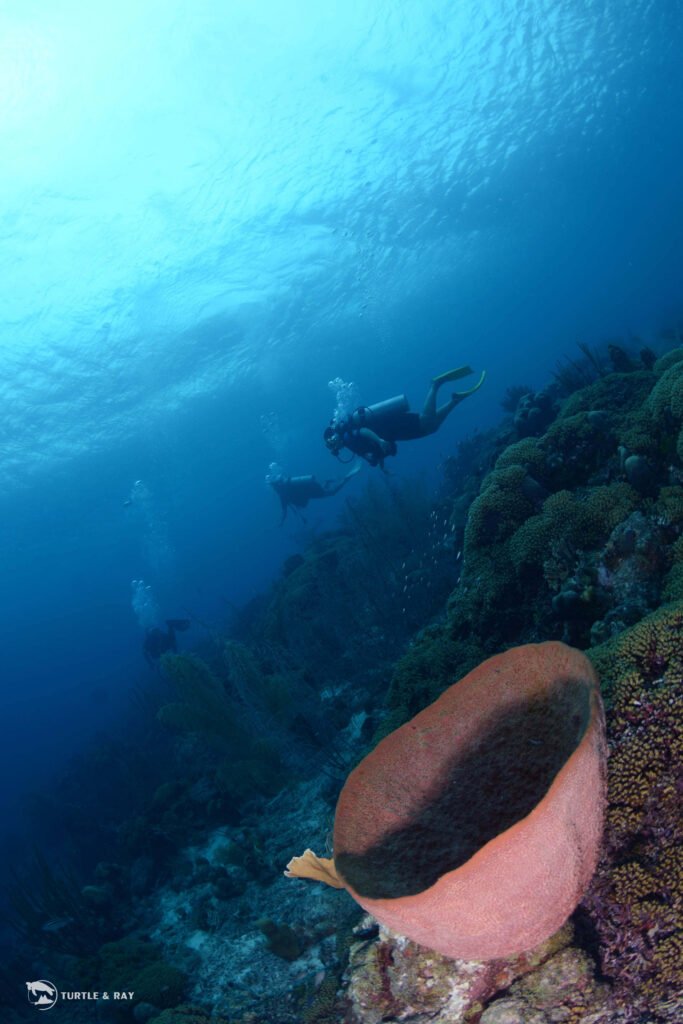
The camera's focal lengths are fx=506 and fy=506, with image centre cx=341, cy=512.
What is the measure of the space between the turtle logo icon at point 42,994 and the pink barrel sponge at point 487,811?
Answer: 20.5 feet

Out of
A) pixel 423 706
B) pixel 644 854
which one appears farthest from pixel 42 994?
pixel 644 854

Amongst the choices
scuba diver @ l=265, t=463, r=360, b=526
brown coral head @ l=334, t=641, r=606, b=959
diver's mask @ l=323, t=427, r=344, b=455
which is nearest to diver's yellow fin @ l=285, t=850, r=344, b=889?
brown coral head @ l=334, t=641, r=606, b=959

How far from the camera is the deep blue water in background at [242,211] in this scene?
19922 millimetres

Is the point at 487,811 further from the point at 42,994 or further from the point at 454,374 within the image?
the point at 454,374

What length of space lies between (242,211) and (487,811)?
1178 inches

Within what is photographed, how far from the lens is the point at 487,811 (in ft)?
7.36

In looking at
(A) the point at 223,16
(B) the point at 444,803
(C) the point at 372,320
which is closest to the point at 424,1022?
(B) the point at 444,803

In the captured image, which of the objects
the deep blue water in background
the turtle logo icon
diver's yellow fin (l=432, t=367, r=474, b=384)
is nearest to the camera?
the turtle logo icon

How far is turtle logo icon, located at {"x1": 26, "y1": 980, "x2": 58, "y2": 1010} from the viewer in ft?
20.2

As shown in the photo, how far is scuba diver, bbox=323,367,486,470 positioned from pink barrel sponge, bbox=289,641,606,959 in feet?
35.1

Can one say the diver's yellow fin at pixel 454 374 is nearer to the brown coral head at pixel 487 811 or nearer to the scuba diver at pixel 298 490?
the scuba diver at pixel 298 490

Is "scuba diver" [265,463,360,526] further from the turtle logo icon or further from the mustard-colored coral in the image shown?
the mustard-colored coral

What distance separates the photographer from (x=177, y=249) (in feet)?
85.4

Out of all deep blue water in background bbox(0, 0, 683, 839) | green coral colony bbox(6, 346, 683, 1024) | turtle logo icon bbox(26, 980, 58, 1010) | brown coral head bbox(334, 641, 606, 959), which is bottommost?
turtle logo icon bbox(26, 980, 58, 1010)
